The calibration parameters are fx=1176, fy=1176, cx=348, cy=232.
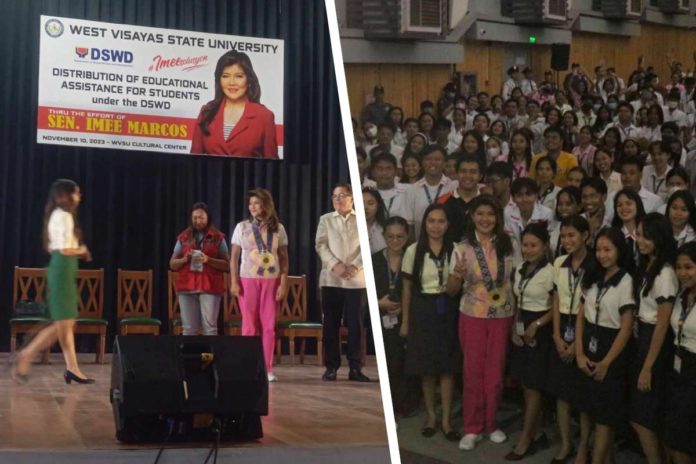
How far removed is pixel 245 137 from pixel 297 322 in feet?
2.78

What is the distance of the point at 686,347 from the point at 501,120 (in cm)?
53

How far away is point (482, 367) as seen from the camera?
2.17 metres

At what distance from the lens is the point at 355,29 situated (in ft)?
7.39

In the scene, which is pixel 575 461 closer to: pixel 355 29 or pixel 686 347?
pixel 686 347

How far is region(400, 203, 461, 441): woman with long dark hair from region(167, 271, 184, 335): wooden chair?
8.99 ft

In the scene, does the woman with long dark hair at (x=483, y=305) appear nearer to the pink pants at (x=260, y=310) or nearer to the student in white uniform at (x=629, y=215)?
the student in white uniform at (x=629, y=215)

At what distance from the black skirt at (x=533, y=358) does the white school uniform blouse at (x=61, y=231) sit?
307 cm

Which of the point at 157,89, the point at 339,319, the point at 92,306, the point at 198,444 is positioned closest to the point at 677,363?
the point at 198,444

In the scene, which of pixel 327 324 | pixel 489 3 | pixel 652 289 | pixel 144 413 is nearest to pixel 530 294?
pixel 652 289

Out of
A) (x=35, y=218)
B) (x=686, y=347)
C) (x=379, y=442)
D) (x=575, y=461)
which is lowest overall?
(x=379, y=442)

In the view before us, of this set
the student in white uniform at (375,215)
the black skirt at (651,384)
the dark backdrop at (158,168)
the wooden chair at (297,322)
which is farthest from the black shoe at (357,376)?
the black skirt at (651,384)

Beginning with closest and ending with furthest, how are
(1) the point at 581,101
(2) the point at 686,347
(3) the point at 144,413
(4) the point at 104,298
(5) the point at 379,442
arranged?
(2) the point at 686,347, (1) the point at 581,101, (3) the point at 144,413, (5) the point at 379,442, (4) the point at 104,298

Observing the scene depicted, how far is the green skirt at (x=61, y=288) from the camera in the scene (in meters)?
4.68

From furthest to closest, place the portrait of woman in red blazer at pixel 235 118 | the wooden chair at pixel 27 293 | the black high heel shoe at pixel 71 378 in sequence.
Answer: the portrait of woman in red blazer at pixel 235 118 → the wooden chair at pixel 27 293 → the black high heel shoe at pixel 71 378
